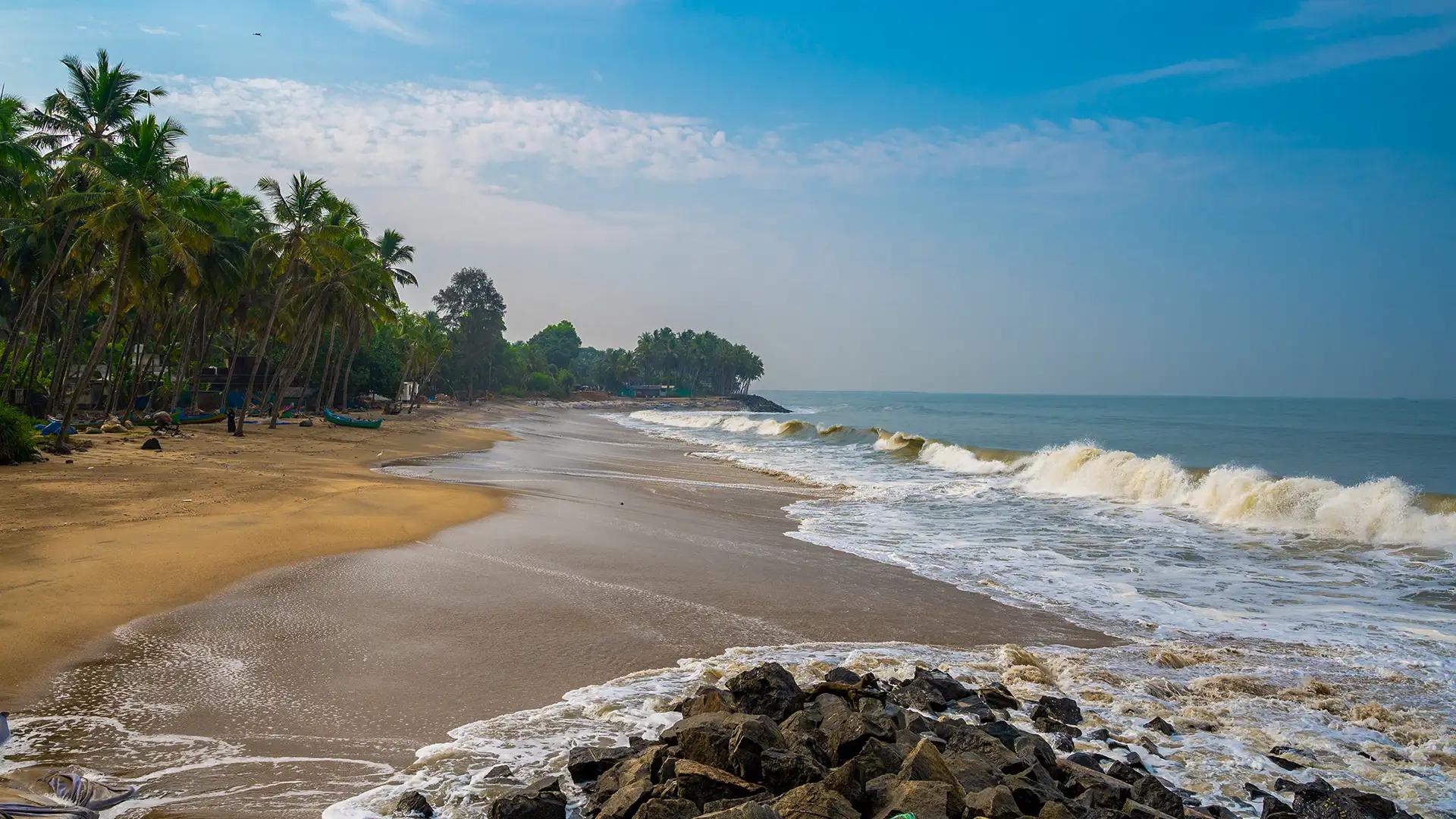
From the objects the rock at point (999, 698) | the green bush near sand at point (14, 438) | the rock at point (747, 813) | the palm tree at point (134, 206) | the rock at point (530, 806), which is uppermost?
the palm tree at point (134, 206)

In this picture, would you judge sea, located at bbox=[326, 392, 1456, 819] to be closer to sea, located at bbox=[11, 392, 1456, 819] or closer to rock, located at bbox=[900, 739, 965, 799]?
sea, located at bbox=[11, 392, 1456, 819]

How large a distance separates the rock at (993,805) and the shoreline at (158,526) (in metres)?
6.10

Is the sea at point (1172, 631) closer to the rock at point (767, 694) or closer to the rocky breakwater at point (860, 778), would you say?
the rocky breakwater at point (860, 778)

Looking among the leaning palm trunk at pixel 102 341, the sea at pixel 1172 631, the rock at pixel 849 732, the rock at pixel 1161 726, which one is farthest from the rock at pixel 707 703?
the leaning palm trunk at pixel 102 341

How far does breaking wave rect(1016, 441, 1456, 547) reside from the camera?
1468 centimetres

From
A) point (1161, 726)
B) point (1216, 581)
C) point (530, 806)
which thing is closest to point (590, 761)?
point (530, 806)

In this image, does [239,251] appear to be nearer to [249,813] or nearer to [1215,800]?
[249,813]

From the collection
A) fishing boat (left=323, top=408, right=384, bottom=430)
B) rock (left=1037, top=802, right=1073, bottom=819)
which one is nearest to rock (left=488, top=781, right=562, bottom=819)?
rock (left=1037, top=802, right=1073, bottom=819)

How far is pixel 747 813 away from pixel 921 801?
913mm

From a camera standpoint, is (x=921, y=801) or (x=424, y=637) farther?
(x=424, y=637)

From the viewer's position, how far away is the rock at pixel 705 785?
4125 millimetres

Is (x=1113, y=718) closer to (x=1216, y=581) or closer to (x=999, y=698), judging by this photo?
(x=999, y=698)

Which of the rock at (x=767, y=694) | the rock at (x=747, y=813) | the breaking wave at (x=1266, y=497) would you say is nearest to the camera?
the rock at (x=747, y=813)

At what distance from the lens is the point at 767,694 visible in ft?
18.3
